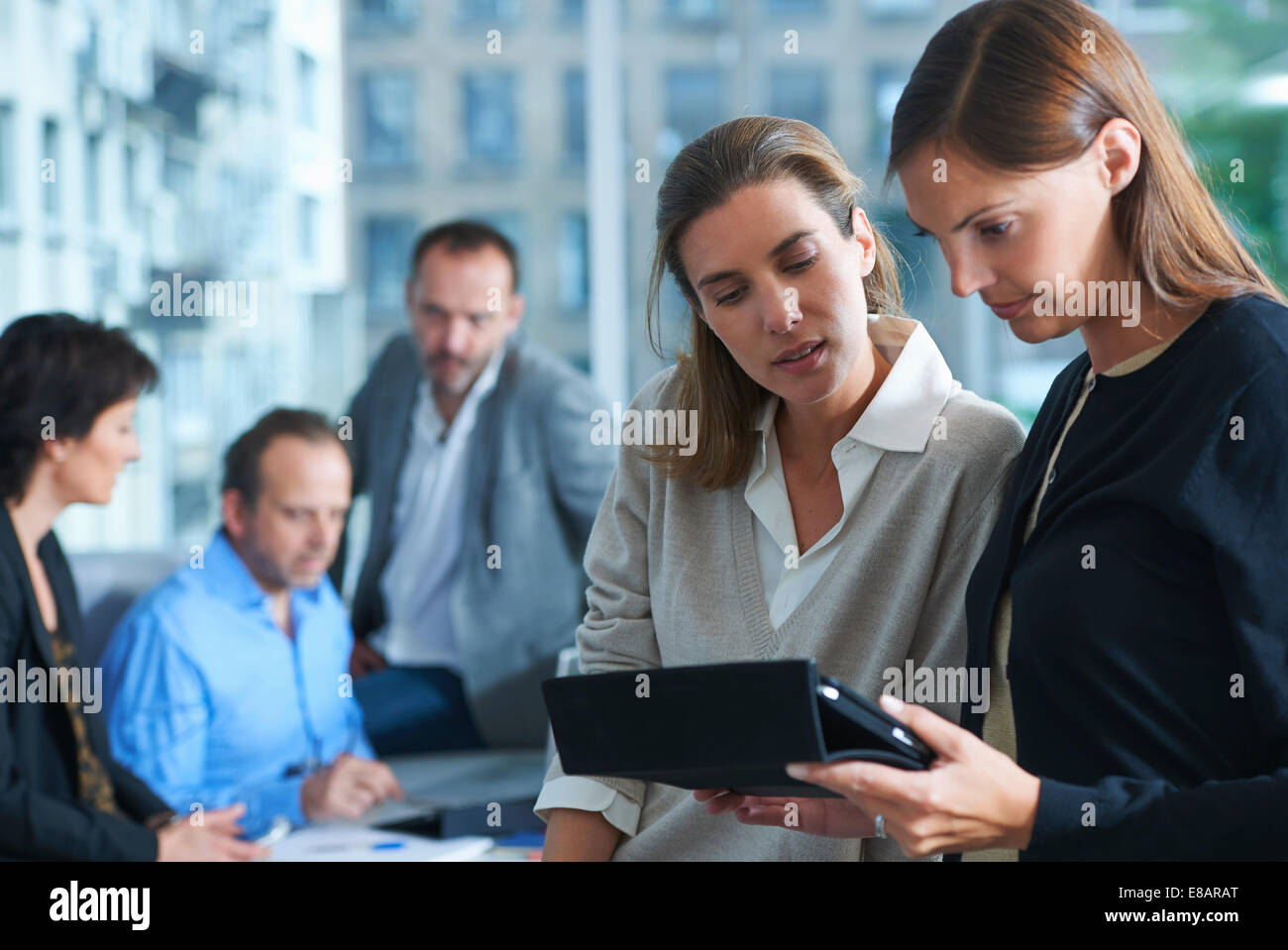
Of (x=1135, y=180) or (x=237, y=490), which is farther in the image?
(x=237, y=490)

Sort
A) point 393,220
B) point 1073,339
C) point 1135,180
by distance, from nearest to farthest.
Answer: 1. point 1135,180
2. point 1073,339
3. point 393,220

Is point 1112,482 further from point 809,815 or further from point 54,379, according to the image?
point 54,379

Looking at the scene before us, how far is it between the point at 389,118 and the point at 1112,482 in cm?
329

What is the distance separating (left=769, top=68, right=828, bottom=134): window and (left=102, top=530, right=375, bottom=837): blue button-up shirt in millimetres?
2348

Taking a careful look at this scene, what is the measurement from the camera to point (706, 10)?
3.88 meters

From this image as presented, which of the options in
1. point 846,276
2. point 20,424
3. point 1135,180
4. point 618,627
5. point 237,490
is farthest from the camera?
point 237,490

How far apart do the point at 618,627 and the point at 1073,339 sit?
8.34 ft

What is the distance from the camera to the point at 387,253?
384cm

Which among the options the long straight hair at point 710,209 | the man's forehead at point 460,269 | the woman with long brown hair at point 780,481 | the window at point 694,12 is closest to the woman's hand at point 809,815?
the woman with long brown hair at point 780,481

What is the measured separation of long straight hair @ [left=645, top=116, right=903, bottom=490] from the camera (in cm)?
127
